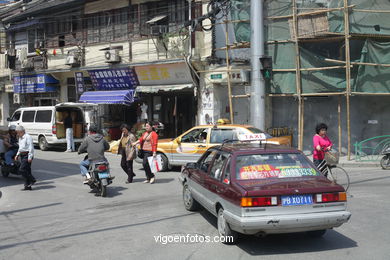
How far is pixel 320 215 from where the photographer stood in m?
5.34

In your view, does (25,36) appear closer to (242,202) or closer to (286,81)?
(286,81)

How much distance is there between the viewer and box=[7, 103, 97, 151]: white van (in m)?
18.9

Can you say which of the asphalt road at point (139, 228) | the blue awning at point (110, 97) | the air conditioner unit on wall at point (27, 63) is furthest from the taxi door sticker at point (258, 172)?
the air conditioner unit on wall at point (27, 63)

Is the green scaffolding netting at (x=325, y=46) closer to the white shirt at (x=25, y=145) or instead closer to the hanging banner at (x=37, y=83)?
the white shirt at (x=25, y=145)

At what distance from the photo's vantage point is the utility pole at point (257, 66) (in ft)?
51.5

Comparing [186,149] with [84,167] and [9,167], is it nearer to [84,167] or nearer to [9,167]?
[84,167]

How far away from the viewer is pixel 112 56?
814 inches

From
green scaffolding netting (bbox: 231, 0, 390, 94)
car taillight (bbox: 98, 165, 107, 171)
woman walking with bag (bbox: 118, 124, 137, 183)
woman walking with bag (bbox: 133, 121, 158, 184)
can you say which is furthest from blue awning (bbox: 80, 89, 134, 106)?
car taillight (bbox: 98, 165, 107, 171)

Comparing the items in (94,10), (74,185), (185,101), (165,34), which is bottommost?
(74,185)

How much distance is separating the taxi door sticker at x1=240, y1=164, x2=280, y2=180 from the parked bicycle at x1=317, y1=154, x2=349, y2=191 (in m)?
3.68

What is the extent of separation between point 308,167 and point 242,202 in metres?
1.48

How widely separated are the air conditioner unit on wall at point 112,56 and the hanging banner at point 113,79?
0.61 metres

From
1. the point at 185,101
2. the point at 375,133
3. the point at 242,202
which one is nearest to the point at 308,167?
the point at 242,202

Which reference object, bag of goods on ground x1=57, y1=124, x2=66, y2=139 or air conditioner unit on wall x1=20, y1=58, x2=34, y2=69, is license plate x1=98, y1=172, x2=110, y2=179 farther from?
air conditioner unit on wall x1=20, y1=58, x2=34, y2=69
